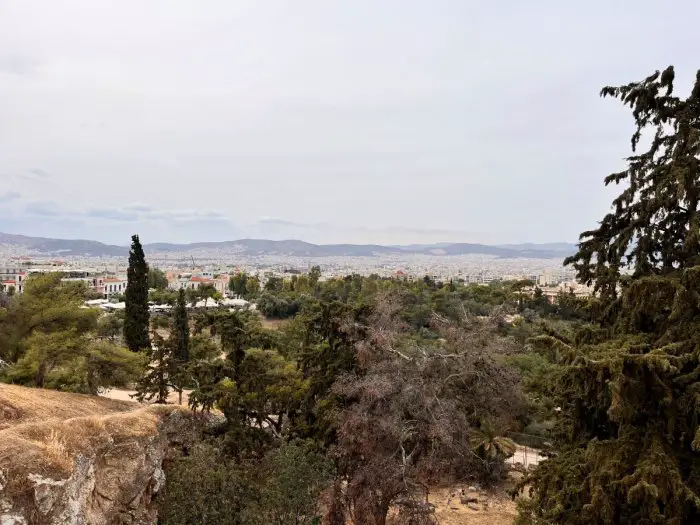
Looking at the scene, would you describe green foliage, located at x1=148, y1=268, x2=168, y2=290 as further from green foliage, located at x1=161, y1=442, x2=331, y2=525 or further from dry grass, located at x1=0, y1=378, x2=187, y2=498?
green foliage, located at x1=161, y1=442, x2=331, y2=525

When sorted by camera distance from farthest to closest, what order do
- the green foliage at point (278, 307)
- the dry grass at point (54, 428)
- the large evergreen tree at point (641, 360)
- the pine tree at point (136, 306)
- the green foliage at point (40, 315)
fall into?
the green foliage at point (278, 307) < the pine tree at point (136, 306) < the green foliage at point (40, 315) < the dry grass at point (54, 428) < the large evergreen tree at point (641, 360)

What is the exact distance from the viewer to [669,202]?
19.7 feet

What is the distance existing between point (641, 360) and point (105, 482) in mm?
8084

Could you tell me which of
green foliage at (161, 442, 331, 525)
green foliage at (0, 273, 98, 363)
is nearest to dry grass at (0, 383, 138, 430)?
green foliage at (0, 273, 98, 363)

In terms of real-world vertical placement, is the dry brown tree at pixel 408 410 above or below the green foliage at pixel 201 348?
above

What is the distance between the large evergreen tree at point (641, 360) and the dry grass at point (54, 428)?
6498 millimetres

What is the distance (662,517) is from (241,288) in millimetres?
73744

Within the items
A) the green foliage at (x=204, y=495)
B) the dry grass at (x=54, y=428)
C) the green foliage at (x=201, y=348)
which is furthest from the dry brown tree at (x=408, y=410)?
the green foliage at (x=201, y=348)

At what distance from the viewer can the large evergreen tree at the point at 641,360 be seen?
4695 millimetres

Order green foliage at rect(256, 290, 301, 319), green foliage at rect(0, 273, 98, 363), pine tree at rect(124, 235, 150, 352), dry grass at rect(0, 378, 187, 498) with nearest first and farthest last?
dry grass at rect(0, 378, 187, 498) → green foliage at rect(0, 273, 98, 363) → pine tree at rect(124, 235, 150, 352) → green foliage at rect(256, 290, 301, 319)

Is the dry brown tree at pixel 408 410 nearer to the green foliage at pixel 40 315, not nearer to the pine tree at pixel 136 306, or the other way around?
the green foliage at pixel 40 315

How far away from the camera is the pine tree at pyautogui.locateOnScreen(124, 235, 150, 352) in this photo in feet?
78.0

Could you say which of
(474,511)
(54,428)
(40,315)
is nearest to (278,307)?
(40,315)

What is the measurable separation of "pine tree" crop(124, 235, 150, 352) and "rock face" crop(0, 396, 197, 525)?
14.6m
